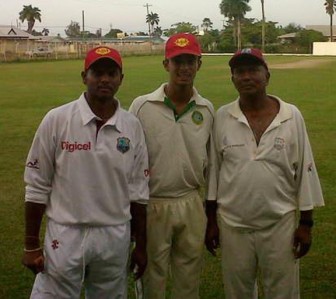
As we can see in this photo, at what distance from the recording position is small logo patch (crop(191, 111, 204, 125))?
12.3ft

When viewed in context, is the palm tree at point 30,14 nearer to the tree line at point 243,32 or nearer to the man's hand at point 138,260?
the tree line at point 243,32

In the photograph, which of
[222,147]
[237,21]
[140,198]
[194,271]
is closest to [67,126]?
[140,198]

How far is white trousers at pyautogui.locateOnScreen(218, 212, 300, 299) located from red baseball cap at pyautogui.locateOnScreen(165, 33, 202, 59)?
0.98m

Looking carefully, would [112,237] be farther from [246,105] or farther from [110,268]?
[246,105]

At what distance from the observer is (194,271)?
3883mm

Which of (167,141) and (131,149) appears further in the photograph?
(167,141)

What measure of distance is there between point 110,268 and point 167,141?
823 mm

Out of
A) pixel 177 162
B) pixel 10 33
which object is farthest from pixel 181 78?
pixel 10 33

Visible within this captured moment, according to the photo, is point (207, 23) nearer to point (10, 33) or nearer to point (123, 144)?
point (10, 33)

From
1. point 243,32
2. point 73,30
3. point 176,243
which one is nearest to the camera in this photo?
point 176,243

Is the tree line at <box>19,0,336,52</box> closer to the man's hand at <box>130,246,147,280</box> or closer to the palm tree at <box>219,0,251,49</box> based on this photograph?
the palm tree at <box>219,0,251,49</box>

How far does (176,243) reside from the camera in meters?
3.86

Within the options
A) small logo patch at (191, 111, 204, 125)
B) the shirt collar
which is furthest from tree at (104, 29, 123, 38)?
the shirt collar

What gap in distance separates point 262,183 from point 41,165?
1.21 m
